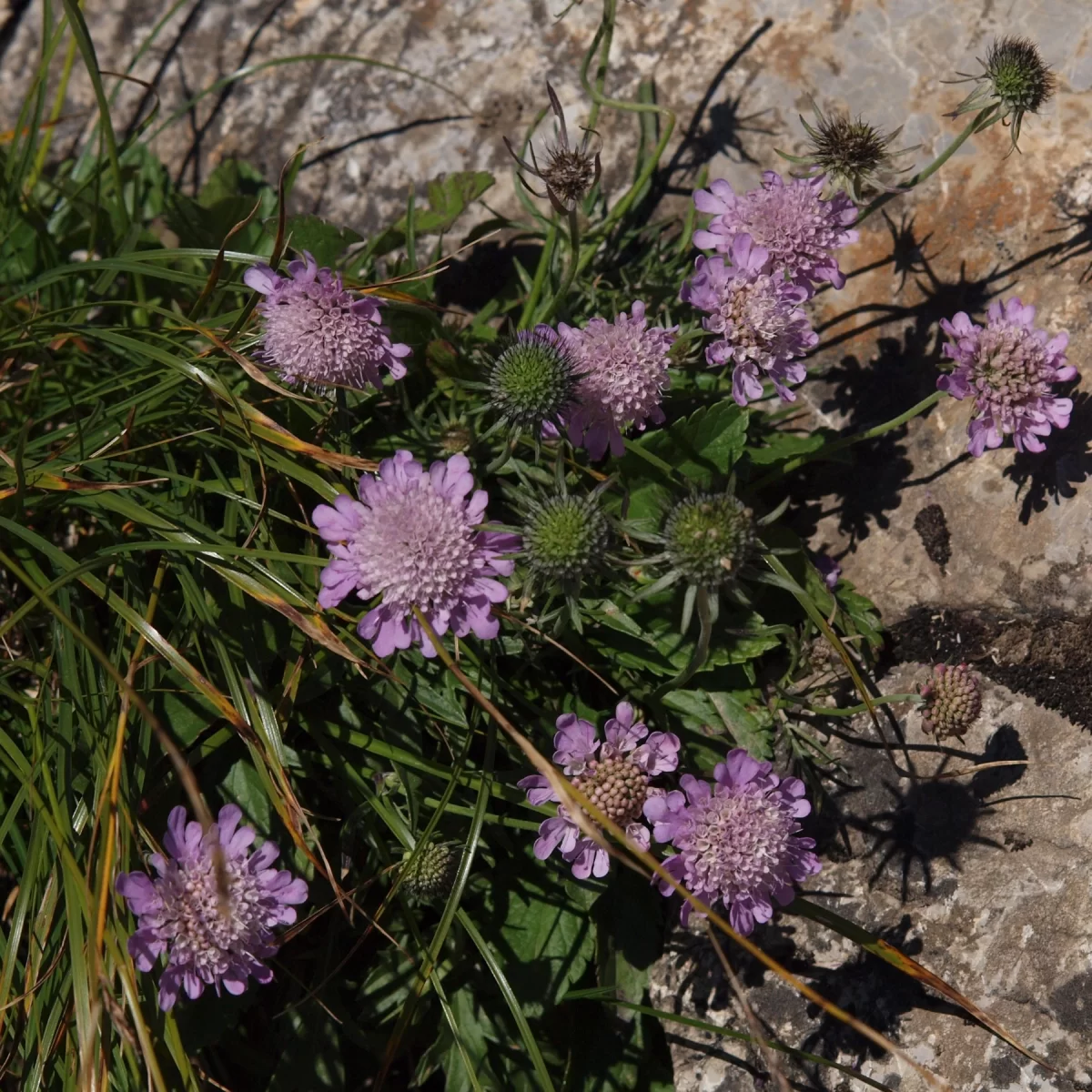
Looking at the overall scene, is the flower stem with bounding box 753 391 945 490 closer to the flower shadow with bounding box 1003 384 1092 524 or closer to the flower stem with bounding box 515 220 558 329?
the flower shadow with bounding box 1003 384 1092 524

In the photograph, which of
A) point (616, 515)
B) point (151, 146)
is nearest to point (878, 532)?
point (616, 515)

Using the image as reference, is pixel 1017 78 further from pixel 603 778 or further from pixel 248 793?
pixel 248 793

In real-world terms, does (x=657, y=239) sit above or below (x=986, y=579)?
above

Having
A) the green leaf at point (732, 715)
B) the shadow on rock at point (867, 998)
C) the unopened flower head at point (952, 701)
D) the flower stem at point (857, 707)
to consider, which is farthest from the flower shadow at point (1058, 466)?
the shadow on rock at point (867, 998)

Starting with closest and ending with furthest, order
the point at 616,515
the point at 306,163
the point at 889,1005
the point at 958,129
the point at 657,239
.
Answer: the point at 889,1005, the point at 616,515, the point at 958,129, the point at 657,239, the point at 306,163

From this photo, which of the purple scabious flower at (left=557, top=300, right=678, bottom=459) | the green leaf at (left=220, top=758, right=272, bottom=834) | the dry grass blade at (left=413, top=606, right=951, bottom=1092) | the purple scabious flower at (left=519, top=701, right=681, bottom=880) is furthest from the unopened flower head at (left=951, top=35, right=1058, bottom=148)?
the green leaf at (left=220, top=758, right=272, bottom=834)

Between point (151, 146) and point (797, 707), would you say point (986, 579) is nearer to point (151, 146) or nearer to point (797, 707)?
point (797, 707)
